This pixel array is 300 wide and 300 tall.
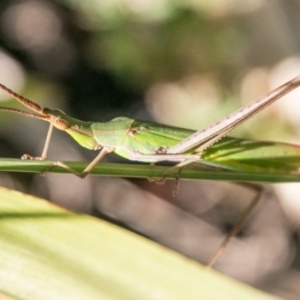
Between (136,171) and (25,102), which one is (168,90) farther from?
(136,171)

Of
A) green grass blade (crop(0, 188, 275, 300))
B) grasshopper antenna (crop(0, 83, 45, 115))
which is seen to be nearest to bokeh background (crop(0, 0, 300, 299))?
grasshopper antenna (crop(0, 83, 45, 115))

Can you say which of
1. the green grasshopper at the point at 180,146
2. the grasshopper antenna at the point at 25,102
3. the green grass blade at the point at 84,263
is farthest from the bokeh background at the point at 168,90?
the green grass blade at the point at 84,263

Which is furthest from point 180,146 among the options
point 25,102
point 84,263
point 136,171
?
point 84,263

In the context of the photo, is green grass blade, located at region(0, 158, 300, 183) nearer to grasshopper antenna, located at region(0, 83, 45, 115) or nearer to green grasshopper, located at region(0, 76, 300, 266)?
green grasshopper, located at region(0, 76, 300, 266)

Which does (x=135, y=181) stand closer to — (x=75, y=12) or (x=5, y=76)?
(x=5, y=76)

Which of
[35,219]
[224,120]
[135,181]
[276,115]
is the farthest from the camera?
[135,181]

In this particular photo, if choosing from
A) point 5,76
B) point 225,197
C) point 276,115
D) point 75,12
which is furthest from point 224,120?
point 75,12

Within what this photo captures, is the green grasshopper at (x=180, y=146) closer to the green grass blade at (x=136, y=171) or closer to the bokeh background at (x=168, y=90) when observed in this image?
the green grass blade at (x=136, y=171)

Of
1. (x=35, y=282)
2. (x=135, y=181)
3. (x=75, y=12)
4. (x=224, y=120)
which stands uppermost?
(x=75, y=12)
